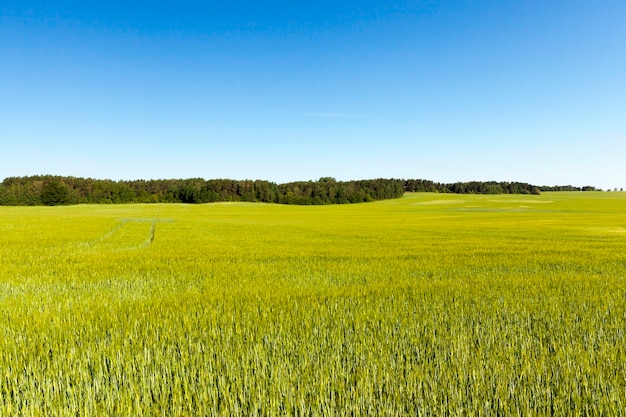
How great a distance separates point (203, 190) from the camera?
13925 centimetres

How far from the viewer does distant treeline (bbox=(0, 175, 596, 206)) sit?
128250mm

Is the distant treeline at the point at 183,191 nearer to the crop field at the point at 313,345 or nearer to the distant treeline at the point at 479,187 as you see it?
the distant treeline at the point at 479,187

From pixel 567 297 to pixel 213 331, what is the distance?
893cm

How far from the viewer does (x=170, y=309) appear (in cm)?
865

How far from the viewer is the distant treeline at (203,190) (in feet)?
421

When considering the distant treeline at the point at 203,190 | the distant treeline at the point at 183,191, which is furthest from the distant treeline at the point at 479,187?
the distant treeline at the point at 183,191

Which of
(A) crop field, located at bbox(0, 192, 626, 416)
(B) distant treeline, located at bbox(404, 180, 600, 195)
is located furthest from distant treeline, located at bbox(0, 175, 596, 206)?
(A) crop field, located at bbox(0, 192, 626, 416)

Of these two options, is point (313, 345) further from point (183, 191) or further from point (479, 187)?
point (479, 187)

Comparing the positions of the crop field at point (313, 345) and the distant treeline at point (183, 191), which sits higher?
the distant treeline at point (183, 191)

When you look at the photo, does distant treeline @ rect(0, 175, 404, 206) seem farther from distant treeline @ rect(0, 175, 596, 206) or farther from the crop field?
the crop field

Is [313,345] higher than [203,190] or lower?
lower

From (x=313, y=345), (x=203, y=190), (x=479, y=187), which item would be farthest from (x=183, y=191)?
(x=313, y=345)

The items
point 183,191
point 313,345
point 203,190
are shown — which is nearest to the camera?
point 313,345

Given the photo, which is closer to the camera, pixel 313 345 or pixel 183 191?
pixel 313 345
